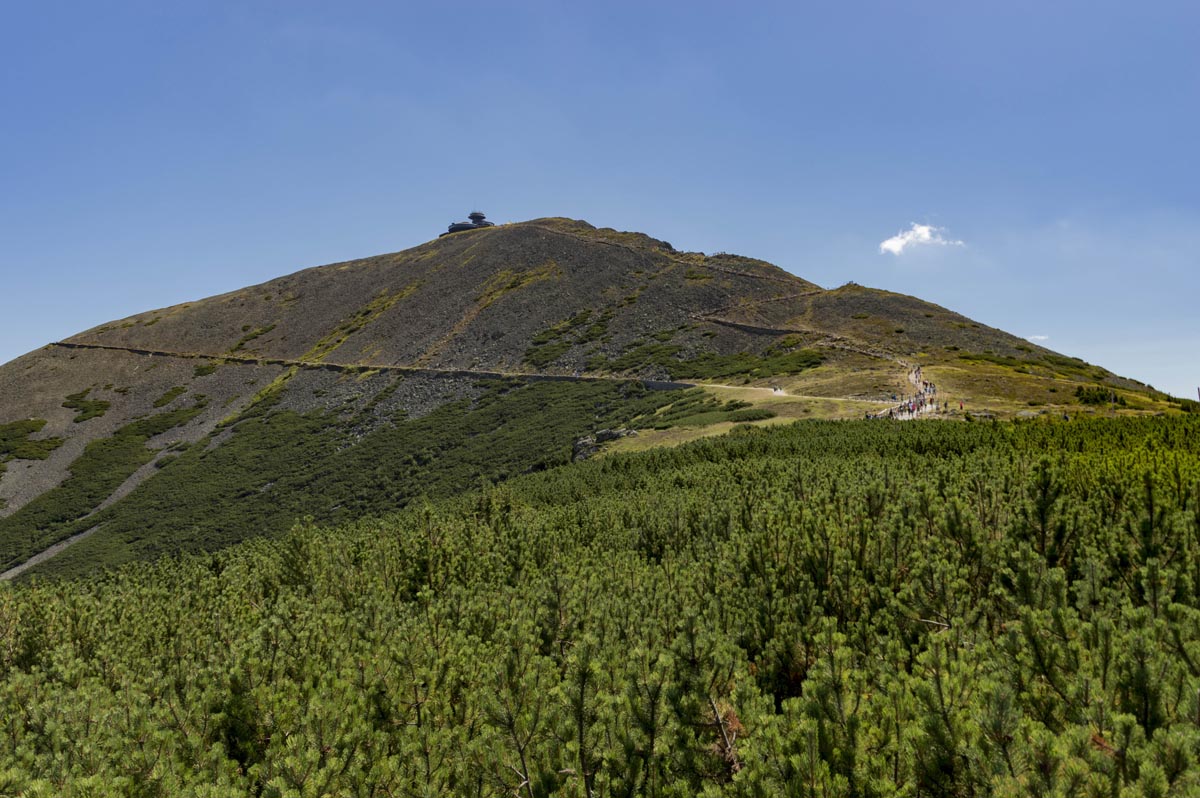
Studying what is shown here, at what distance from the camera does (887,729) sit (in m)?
3.14

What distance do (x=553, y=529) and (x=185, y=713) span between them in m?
7.39

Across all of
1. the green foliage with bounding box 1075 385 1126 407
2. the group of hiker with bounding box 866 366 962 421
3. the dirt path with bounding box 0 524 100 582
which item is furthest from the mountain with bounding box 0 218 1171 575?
the group of hiker with bounding box 866 366 962 421

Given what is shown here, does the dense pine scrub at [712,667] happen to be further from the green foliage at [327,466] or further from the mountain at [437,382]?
the green foliage at [327,466]

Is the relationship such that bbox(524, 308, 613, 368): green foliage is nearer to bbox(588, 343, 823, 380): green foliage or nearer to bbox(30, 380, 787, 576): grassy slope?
bbox(588, 343, 823, 380): green foliage

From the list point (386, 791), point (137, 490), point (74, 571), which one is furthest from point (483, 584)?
point (137, 490)

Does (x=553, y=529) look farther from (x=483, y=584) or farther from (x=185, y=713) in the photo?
(x=185, y=713)

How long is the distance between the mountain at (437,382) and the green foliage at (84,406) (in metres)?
0.27

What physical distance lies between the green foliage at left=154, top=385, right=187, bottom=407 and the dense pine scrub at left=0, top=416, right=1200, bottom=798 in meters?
77.2

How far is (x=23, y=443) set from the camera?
63406 mm

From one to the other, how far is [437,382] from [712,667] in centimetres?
6299

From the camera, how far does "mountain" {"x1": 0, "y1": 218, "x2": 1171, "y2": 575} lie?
132 feet

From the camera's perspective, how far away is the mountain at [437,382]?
40250 millimetres

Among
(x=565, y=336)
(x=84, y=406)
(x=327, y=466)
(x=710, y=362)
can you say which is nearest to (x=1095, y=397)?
(x=710, y=362)

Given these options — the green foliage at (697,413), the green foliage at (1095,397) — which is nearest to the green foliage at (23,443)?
the green foliage at (697,413)
